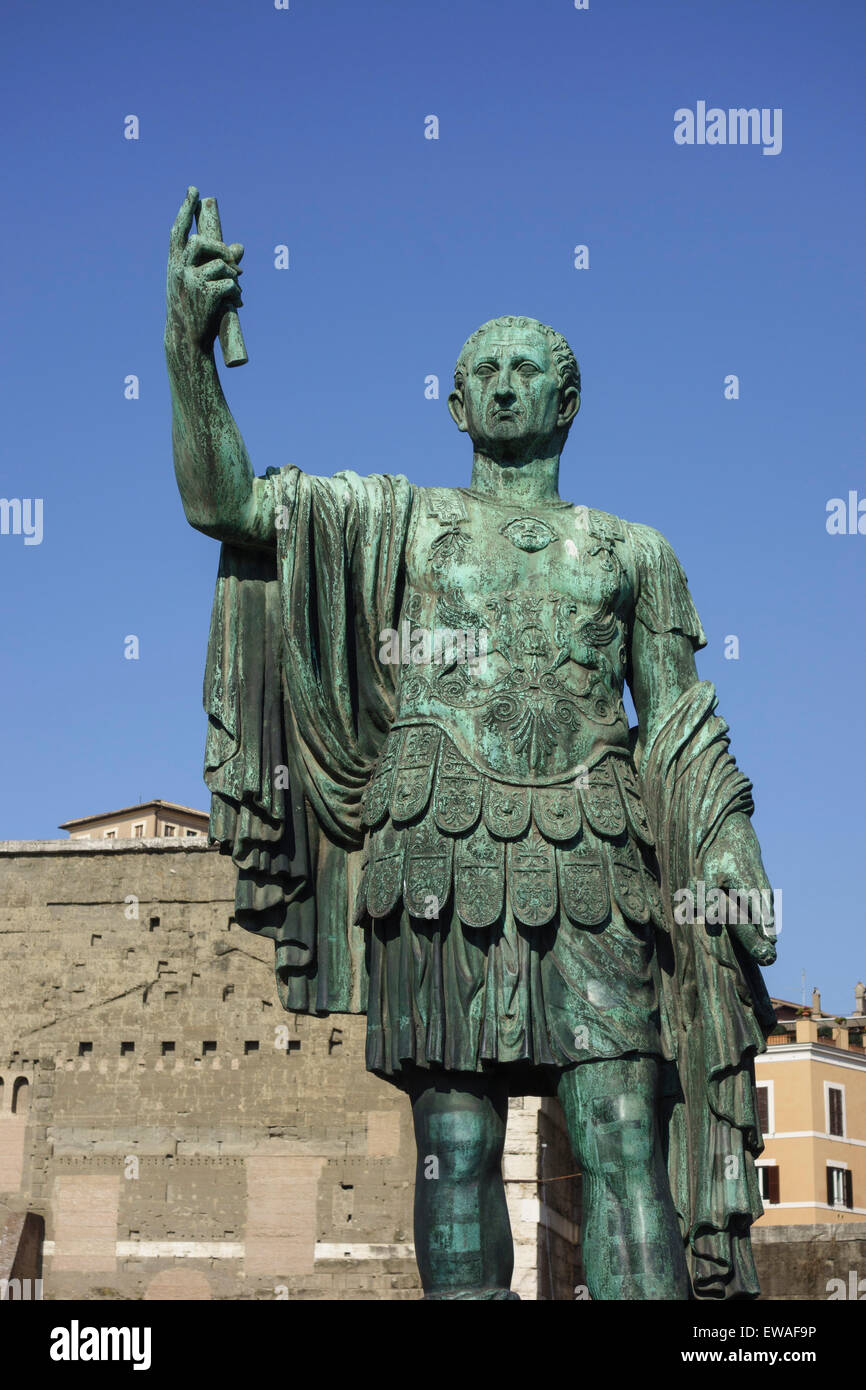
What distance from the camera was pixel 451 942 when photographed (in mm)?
6391

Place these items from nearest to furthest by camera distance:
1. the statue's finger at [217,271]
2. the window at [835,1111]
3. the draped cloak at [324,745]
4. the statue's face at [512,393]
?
the statue's finger at [217,271], the draped cloak at [324,745], the statue's face at [512,393], the window at [835,1111]

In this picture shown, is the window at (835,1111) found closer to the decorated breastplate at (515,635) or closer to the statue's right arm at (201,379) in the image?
the decorated breastplate at (515,635)

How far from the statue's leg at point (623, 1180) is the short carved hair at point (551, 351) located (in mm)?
2343

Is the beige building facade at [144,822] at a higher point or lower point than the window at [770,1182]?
higher

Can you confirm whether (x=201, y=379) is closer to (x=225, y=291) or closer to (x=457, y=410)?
(x=225, y=291)

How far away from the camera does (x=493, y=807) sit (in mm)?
6398

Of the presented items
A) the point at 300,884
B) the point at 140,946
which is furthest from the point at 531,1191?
the point at 300,884

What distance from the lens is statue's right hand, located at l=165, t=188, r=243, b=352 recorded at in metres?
6.46

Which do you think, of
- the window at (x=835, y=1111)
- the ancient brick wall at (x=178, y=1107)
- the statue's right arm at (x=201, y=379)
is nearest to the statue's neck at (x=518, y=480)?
the statue's right arm at (x=201, y=379)

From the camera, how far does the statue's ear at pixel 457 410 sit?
7.12 metres

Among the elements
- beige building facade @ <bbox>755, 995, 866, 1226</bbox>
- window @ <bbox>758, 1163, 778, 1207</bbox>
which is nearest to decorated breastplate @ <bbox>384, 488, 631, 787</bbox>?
beige building facade @ <bbox>755, 995, 866, 1226</bbox>

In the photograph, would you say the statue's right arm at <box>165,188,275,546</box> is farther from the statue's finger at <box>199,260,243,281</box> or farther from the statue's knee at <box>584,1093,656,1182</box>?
the statue's knee at <box>584,1093,656,1182</box>

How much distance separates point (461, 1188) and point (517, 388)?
2.63 meters
